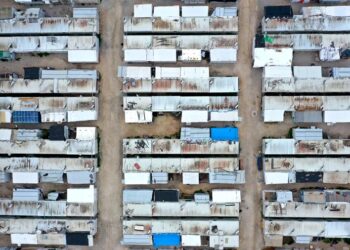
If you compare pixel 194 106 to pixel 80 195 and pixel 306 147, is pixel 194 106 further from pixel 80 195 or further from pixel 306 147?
pixel 80 195

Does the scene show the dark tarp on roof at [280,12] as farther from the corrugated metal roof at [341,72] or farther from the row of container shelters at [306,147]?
the row of container shelters at [306,147]

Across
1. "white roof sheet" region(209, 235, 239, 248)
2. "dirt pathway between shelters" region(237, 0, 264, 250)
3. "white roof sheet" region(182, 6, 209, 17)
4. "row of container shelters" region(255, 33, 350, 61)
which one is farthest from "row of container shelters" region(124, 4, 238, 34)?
"white roof sheet" region(209, 235, 239, 248)

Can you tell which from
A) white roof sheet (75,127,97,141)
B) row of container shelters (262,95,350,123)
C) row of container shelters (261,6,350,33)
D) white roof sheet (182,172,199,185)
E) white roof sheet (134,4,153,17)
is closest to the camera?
row of container shelters (262,95,350,123)

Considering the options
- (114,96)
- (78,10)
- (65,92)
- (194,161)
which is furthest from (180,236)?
(78,10)

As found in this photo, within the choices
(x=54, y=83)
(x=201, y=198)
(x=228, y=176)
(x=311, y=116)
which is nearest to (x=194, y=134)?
(x=228, y=176)

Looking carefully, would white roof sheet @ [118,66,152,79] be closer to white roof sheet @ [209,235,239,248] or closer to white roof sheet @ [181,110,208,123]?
white roof sheet @ [181,110,208,123]

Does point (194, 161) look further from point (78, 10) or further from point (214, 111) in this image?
point (78, 10)
